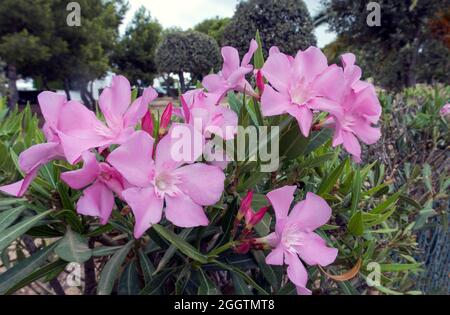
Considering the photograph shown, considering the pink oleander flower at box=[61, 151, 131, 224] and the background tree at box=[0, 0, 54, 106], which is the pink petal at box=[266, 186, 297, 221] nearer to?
the pink oleander flower at box=[61, 151, 131, 224]

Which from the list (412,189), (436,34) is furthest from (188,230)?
(436,34)

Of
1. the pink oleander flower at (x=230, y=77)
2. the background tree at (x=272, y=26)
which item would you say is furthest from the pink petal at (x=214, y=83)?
the background tree at (x=272, y=26)

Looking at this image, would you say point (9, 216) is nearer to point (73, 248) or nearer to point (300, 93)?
point (73, 248)

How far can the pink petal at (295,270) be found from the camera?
25.4 inches

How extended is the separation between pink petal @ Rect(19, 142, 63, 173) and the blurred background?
0.22m

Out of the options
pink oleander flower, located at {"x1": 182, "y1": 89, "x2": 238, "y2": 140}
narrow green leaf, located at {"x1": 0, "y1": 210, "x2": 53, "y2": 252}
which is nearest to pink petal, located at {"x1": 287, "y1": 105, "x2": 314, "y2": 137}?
pink oleander flower, located at {"x1": 182, "y1": 89, "x2": 238, "y2": 140}

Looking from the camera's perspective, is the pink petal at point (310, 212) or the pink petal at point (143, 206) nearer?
the pink petal at point (143, 206)

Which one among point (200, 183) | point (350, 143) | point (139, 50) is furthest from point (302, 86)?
point (139, 50)

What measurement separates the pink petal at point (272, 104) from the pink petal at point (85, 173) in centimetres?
26

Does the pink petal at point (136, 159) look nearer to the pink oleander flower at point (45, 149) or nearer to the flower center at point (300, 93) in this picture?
the pink oleander flower at point (45, 149)

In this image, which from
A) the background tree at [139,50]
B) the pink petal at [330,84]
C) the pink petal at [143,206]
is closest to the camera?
the pink petal at [143,206]

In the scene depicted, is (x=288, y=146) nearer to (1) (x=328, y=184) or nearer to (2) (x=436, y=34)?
(1) (x=328, y=184)

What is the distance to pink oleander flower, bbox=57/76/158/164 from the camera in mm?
594

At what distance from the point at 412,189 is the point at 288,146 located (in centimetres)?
136
